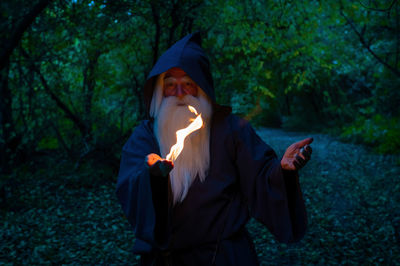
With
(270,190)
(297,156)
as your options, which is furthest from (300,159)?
(270,190)

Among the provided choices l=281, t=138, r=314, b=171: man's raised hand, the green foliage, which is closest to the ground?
the green foliage

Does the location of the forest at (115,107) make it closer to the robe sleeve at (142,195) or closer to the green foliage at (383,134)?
the green foliage at (383,134)

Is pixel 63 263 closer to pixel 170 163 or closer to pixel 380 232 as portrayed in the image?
pixel 170 163

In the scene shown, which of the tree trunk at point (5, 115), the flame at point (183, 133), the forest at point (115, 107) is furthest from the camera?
the tree trunk at point (5, 115)

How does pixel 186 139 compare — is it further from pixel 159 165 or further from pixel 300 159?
pixel 300 159

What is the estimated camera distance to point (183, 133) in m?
2.12

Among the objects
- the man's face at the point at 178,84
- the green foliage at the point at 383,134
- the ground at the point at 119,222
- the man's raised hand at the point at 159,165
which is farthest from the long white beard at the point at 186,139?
the green foliage at the point at 383,134

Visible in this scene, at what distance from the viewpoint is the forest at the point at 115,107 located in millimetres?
5234

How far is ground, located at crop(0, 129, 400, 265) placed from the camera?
490cm

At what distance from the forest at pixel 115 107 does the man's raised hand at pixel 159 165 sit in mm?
3509

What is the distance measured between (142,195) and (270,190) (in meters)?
0.77

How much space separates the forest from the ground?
2 cm

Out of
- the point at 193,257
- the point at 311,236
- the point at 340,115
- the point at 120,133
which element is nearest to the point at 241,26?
the point at 120,133

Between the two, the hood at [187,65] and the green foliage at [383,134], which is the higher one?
the hood at [187,65]
